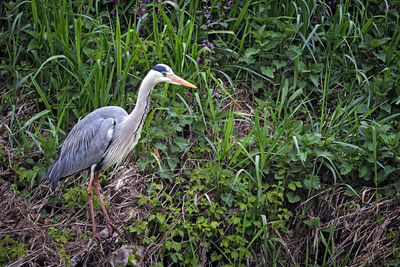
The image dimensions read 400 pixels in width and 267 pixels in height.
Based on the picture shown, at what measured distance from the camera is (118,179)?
4.30 metres

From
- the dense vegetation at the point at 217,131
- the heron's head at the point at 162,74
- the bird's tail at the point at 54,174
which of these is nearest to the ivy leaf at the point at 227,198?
the dense vegetation at the point at 217,131

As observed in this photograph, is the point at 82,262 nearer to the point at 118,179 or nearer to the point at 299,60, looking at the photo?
the point at 118,179

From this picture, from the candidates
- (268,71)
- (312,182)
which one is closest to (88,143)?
(312,182)

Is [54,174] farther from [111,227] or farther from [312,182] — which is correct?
[312,182]

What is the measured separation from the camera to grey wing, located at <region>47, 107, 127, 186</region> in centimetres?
396

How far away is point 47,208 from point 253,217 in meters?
1.57

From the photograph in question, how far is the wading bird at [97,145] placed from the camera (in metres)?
3.89

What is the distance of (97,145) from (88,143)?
72 mm

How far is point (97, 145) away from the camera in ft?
13.1

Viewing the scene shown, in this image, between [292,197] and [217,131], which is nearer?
[292,197]

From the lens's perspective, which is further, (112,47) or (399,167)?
(112,47)

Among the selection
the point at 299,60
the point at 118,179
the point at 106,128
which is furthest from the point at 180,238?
the point at 299,60

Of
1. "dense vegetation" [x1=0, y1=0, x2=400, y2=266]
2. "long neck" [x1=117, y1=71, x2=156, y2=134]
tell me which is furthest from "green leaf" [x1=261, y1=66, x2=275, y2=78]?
"long neck" [x1=117, y1=71, x2=156, y2=134]

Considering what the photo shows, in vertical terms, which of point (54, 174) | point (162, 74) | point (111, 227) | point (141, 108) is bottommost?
point (111, 227)
